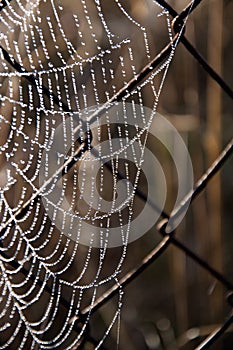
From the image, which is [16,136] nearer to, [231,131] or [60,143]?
[60,143]

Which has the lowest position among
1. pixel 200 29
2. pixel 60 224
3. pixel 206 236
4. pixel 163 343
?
pixel 163 343

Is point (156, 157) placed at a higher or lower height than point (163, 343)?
higher

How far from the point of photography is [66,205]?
1.66 m

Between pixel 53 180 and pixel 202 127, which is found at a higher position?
pixel 53 180

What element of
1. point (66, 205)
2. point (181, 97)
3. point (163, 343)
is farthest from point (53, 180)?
point (181, 97)

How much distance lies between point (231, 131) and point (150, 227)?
1.33 ft

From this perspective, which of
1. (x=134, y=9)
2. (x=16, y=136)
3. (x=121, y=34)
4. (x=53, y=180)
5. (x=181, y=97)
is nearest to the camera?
(x=53, y=180)

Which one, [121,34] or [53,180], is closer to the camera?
[53,180]

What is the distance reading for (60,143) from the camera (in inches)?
59.2

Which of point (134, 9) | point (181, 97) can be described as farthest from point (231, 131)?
point (134, 9)

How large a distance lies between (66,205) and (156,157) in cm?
34

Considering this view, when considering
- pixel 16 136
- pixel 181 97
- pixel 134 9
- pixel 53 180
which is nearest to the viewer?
pixel 53 180

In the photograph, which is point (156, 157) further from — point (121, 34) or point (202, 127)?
point (121, 34)

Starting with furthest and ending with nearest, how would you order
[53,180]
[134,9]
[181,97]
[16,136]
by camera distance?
[181,97]
[134,9]
[16,136]
[53,180]
